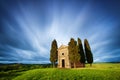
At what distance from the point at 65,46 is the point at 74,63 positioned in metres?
7.42

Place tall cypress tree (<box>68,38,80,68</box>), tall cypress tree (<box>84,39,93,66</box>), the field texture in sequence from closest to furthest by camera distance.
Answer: the field texture → tall cypress tree (<box>68,38,80,68</box>) → tall cypress tree (<box>84,39,93,66</box>)

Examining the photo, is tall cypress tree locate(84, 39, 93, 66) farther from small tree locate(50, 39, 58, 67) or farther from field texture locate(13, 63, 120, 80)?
field texture locate(13, 63, 120, 80)

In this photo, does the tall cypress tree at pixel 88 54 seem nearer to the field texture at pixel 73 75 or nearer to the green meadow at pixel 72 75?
the green meadow at pixel 72 75

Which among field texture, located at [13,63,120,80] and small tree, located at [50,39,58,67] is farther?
small tree, located at [50,39,58,67]

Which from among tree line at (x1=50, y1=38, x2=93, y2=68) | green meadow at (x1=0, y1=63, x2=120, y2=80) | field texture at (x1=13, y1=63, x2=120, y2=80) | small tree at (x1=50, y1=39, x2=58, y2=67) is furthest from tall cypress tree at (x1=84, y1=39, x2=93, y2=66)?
field texture at (x1=13, y1=63, x2=120, y2=80)

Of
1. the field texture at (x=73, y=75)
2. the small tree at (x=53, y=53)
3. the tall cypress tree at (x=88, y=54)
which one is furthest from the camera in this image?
the tall cypress tree at (x=88, y=54)

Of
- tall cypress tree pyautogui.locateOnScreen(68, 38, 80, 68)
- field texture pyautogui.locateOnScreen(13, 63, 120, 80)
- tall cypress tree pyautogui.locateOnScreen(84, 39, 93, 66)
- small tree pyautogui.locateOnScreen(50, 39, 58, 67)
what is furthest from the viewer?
tall cypress tree pyautogui.locateOnScreen(84, 39, 93, 66)

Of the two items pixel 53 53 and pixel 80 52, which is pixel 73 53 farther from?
pixel 53 53

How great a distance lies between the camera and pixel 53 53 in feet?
129

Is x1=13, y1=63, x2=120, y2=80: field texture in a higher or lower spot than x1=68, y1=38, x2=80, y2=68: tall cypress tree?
lower

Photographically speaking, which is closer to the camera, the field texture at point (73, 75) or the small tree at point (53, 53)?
the field texture at point (73, 75)

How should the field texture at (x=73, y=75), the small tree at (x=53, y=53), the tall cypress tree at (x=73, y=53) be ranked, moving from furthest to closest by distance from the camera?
the small tree at (x=53, y=53), the tall cypress tree at (x=73, y=53), the field texture at (x=73, y=75)

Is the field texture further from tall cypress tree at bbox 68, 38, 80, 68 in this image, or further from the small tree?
the small tree

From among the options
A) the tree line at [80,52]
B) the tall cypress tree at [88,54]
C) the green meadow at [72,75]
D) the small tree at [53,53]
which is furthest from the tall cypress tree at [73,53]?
the green meadow at [72,75]
